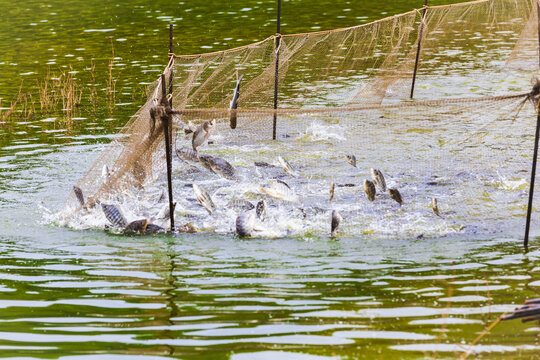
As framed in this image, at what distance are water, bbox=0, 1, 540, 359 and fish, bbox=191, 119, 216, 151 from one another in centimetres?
155

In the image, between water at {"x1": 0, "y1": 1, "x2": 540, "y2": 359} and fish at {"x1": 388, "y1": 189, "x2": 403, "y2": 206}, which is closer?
water at {"x1": 0, "y1": 1, "x2": 540, "y2": 359}

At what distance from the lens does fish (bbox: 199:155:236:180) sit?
33.9 feet

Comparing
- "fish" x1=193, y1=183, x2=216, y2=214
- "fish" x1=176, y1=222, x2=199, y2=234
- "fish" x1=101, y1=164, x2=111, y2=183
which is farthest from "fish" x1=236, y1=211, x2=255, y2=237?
"fish" x1=101, y1=164, x2=111, y2=183

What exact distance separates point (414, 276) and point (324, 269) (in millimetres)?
825

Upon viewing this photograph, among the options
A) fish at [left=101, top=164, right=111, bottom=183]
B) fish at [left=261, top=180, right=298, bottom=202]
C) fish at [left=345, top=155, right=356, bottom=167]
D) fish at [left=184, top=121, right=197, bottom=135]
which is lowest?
fish at [left=261, top=180, right=298, bottom=202]

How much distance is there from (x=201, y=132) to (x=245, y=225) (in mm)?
2607

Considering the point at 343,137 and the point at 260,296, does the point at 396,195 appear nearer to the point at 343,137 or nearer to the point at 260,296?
the point at 343,137

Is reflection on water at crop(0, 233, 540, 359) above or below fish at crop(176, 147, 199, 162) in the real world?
below

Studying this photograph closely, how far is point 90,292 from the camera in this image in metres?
6.81

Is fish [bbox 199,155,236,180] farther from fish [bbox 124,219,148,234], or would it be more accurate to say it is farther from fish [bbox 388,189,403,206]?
fish [bbox 388,189,403,206]

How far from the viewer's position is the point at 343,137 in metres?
11.2

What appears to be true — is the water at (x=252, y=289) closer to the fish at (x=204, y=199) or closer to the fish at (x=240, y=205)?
the fish at (x=204, y=199)

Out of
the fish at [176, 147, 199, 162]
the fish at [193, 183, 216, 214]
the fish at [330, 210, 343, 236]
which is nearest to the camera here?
the fish at [330, 210, 343, 236]

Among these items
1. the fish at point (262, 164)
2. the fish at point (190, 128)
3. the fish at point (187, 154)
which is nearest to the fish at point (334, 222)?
the fish at point (262, 164)
